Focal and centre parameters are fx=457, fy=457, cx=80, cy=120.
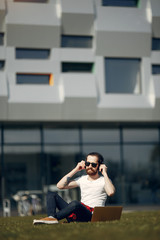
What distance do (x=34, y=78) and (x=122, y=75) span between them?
12.0 ft

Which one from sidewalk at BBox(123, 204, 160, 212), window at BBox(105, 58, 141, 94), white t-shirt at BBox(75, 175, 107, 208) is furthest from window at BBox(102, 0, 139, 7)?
white t-shirt at BBox(75, 175, 107, 208)

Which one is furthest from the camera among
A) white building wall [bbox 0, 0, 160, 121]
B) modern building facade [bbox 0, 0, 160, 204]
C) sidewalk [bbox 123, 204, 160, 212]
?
modern building facade [bbox 0, 0, 160, 204]

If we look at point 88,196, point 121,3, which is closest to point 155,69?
point 121,3

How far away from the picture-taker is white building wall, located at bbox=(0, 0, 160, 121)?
675 inches

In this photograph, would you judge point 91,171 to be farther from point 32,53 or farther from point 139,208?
point 32,53

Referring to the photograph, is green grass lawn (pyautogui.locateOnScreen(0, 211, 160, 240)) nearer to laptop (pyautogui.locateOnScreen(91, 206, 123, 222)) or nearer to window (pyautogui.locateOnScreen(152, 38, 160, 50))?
laptop (pyautogui.locateOnScreen(91, 206, 123, 222))

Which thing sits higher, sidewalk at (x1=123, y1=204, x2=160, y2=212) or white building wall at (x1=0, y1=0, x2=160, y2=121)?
white building wall at (x1=0, y1=0, x2=160, y2=121)

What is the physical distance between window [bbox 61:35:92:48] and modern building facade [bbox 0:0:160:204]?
0.04 metres

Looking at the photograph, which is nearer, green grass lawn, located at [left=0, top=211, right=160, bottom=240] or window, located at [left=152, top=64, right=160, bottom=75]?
green grass lawn, located at [left=0, top=211, right=160, bottom=240]

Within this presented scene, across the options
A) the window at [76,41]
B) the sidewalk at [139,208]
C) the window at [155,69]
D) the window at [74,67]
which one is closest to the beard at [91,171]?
the sidewalk at [139,208]

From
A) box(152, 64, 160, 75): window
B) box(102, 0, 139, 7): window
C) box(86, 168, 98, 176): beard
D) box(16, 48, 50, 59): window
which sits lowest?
box(86, 168, 98, 176): beard

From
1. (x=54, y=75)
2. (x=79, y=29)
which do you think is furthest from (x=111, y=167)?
(x=79, y=29)

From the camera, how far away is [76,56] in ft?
58.4

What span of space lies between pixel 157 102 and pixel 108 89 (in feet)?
6.61
